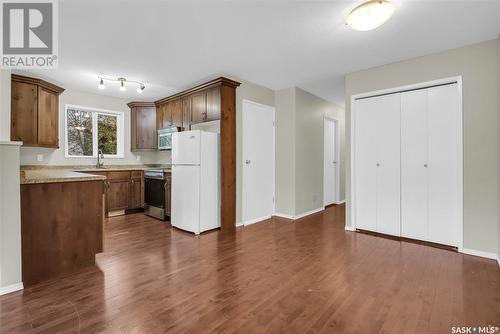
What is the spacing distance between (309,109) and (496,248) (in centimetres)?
340

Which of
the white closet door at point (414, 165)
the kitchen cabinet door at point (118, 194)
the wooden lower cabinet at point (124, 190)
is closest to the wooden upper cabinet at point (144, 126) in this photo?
the wooden lower cabinet at point (124, 190)

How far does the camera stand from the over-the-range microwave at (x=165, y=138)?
4.79m

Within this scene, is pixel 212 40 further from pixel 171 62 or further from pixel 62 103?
pixel 62 103

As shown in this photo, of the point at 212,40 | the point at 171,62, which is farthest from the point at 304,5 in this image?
the point at 171,62

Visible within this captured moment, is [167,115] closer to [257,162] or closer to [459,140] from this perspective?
[257,162]

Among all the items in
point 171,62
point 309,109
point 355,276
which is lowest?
point 355,276

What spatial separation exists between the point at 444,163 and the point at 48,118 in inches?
233

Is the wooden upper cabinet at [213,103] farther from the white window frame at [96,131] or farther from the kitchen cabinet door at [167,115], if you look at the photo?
the white window frame at [96,131]

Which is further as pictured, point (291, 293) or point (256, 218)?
point (256, 218)

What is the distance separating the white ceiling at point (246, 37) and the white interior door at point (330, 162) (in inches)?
73.4

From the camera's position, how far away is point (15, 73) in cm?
354

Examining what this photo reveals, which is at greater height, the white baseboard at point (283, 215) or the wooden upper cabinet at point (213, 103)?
the wooden upper cabinet at point (213, 103)

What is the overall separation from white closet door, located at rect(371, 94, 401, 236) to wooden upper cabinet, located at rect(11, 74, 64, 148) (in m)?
5.17

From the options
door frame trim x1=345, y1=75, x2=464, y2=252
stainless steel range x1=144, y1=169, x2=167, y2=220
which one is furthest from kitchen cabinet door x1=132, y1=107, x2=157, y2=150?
door frame trim x1=345, y1=75, x2=464, y2=252
